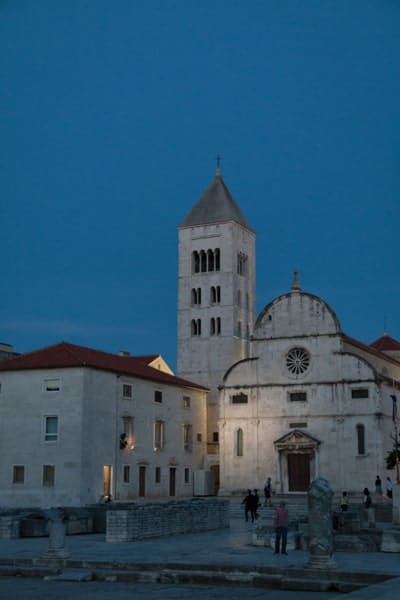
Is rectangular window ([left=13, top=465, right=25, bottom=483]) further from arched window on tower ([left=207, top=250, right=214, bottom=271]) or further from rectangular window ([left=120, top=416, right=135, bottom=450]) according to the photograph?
arched window on tower ([left=207, top=250, right=214, bottom=271])

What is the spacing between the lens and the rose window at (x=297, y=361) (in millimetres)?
59375

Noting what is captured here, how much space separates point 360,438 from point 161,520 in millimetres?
27473

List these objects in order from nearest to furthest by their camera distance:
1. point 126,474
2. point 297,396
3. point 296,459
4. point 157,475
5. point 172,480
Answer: point 126,474 < point 157,475 < point 296,459 < point 297,396 < point 172,480

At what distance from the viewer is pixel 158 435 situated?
2277 inches

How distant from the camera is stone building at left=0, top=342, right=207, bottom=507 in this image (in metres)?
48.6

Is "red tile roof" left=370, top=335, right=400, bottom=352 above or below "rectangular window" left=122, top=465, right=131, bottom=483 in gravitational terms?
above

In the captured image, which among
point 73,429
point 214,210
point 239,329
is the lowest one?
point 73,429

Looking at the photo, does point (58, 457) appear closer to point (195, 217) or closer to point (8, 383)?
point (8, 383)

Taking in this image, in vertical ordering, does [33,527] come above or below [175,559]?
above

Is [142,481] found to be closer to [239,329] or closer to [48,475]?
[48,475]

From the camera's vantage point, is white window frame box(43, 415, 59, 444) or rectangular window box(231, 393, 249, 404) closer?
white window frame box(43, 415, 59, 444)

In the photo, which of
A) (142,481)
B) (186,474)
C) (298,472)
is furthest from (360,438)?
(142,481)

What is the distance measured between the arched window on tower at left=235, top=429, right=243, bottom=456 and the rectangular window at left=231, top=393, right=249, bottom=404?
2.04 meters

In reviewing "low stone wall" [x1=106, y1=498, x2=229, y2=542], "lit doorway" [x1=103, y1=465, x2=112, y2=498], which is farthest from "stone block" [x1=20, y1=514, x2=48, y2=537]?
"lit doorway" [x1=103, y1=465, x2=112, y2=498]
